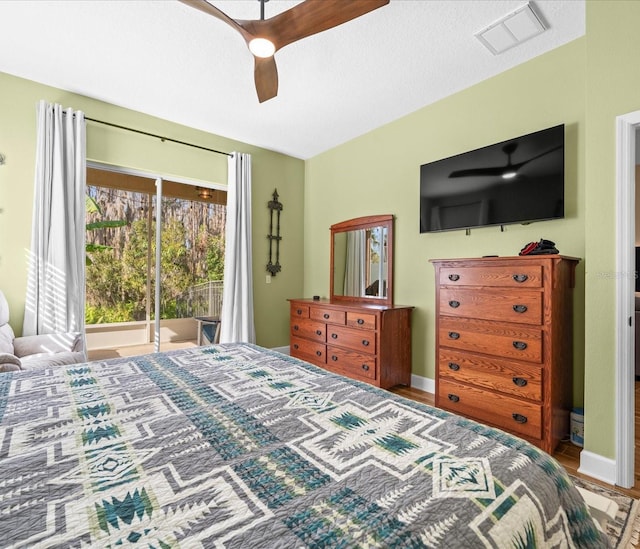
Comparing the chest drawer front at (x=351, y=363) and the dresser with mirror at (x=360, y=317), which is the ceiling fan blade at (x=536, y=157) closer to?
the dresser with mirror at (x=360, y=317)

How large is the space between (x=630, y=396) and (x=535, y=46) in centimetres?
246

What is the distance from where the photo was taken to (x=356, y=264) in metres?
4.19

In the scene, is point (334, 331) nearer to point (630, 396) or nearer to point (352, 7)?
point (630, 396)

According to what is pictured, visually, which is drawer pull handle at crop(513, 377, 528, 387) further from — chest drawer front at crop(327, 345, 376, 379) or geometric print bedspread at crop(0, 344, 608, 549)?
geometric print bedspread at crop(0, 344, 608, 549)

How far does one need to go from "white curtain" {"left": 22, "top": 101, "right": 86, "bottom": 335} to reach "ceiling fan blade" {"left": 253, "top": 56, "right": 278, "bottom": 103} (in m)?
2.09

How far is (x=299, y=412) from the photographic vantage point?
1176 mm

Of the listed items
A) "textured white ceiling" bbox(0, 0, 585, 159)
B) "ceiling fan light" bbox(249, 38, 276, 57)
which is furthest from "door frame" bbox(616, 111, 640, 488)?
"ceiling fan light" bbox(249, 38, 276, 57)

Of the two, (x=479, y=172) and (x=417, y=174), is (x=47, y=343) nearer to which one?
(x=417, y=174)

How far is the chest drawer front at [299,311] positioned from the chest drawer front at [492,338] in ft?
5.95

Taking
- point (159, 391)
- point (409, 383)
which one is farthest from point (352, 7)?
point (409, 383)

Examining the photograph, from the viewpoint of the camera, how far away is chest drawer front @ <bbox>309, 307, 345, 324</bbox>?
12.1 ft

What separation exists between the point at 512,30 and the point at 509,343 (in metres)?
2.15

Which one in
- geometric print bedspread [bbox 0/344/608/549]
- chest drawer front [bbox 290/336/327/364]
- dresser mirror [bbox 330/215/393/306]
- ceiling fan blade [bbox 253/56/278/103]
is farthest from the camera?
chest drawer front [bbox 290/336/327/364]

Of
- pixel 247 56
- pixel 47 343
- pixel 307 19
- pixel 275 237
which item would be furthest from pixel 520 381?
pixel 47 343
